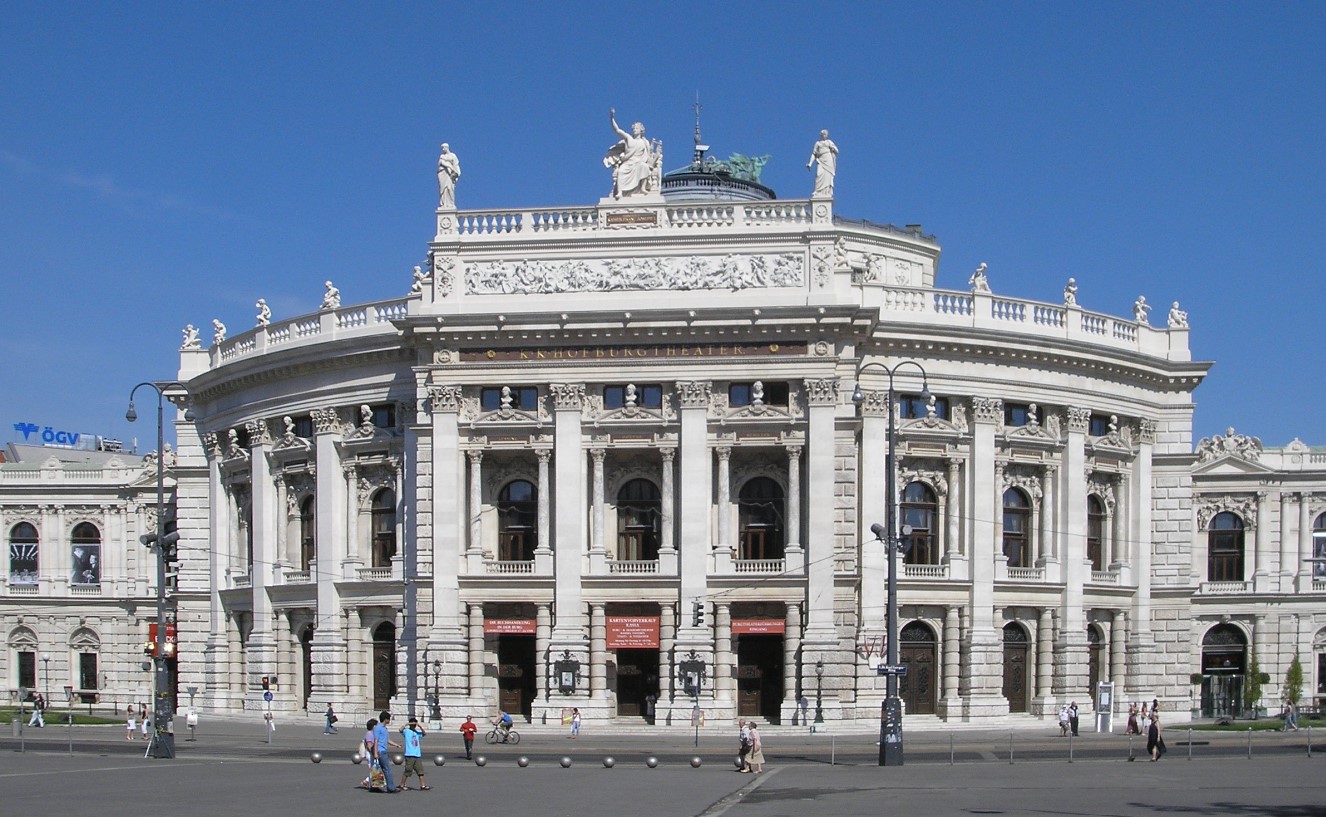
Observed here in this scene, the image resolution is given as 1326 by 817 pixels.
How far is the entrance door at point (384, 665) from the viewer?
7156 cm

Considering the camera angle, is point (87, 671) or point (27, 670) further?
point (27, 670)

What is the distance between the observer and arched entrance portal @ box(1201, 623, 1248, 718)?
85219mm

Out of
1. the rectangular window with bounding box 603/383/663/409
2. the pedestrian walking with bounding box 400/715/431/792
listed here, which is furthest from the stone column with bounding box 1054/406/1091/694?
the pedestrian walking with bounding box 400/715/431/792

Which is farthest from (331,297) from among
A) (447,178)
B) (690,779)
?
(690,779)

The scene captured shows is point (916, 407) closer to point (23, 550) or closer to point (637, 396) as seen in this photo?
point (637, 396)

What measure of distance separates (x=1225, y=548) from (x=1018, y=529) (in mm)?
19730

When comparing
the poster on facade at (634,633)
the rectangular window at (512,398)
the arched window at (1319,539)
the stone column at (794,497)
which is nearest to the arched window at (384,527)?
the rectangular window at (512,398)

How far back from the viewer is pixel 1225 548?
86.8 metres

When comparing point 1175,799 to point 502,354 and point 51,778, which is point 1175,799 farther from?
point 502,354

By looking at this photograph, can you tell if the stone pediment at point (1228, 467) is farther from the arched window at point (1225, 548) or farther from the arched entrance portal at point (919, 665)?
the arched entrance portal at point (919, 665)

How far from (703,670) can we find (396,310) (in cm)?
1963

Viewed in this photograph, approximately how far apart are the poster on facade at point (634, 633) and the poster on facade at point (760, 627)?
3.06 meters

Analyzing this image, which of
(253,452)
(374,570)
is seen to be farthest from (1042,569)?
(253,452)

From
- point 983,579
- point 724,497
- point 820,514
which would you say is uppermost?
point 724,497
